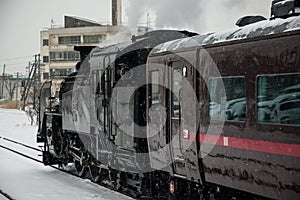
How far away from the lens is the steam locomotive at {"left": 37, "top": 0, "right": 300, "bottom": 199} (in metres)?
6.18

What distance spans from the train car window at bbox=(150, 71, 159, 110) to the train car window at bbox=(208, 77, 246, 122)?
196 cm

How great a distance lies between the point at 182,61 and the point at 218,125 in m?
1.61

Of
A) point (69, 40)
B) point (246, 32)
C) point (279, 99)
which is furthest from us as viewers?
point (69, 40)

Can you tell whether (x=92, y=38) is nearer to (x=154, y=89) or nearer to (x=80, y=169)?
(x=80, y=169)

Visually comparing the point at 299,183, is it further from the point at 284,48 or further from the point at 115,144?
the point at 115,144

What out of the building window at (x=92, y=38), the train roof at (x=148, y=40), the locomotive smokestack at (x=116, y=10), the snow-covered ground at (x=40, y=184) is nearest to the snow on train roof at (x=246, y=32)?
the train roof at (x=148, y=40)

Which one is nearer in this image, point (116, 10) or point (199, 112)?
point (199, 112)

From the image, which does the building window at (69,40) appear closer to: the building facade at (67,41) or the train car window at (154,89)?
the building facade at (67,41)

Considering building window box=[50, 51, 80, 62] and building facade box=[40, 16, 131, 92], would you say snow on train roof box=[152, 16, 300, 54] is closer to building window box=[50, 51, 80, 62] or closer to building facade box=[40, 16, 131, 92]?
building facade box=[40, 16, 131, 92]

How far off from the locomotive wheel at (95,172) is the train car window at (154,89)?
429 centimetres

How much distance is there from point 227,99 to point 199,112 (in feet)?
2.62

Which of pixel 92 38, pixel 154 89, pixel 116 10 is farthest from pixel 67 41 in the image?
pixel 154 89

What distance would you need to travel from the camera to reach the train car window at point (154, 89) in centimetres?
952

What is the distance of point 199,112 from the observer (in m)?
7.95
